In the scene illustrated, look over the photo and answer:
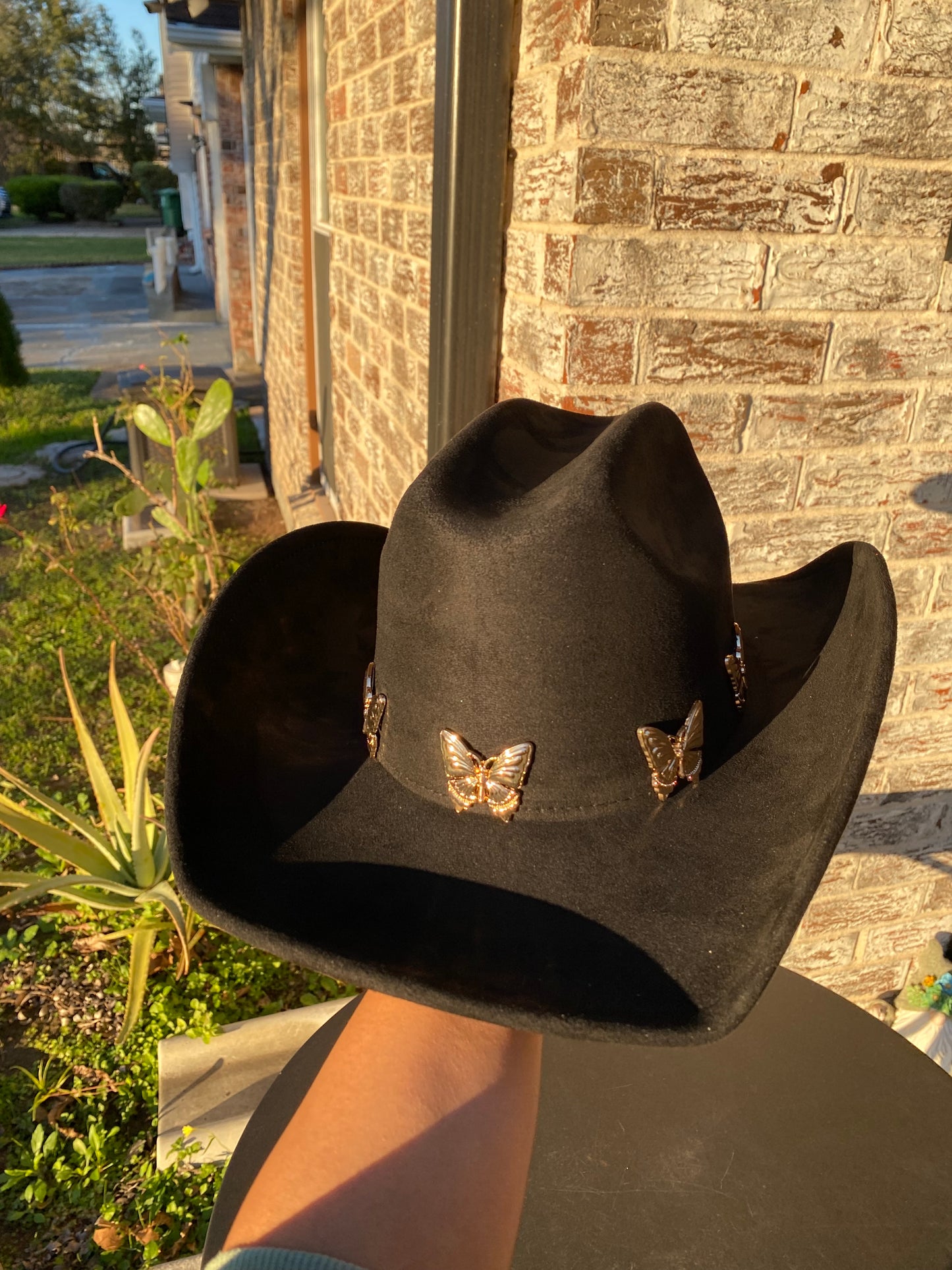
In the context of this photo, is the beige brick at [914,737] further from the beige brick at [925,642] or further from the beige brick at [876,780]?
the beige brick at [925,642]

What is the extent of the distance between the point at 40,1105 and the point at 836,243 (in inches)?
121

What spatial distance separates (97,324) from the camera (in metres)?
16.7

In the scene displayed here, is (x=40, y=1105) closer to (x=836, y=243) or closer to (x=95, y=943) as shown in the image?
(x=95, y=943)

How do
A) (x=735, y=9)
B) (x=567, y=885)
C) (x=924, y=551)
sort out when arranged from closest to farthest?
(x=567, y=885)
(x=735, y=9)
(x=924, y=551)

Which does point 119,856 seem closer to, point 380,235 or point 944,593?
point 380,235

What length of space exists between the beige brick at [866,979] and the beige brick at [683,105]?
7.49 feet

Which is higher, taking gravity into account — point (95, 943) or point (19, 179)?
point (19, 179)

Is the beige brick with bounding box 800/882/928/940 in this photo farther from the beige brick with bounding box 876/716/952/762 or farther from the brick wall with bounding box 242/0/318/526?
the brick wall with bounding box 242/0/318/526

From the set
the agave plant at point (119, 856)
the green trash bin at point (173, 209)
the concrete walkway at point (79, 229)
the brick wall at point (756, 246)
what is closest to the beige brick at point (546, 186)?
the brick wall at point (756, 246)

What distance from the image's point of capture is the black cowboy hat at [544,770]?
3.31 feet

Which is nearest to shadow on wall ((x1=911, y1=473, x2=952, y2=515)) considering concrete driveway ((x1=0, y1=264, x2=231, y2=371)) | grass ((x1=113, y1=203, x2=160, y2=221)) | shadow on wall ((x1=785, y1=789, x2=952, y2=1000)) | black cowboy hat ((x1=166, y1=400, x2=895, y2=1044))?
shadow on wall ((x1=785, y1=789, x2=952, y2=1000))

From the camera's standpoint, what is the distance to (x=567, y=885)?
1098 millimetres

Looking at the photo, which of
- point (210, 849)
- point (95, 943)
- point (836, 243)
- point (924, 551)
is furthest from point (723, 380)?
point (95, 943)

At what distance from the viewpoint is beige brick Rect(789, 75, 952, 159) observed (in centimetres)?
167
